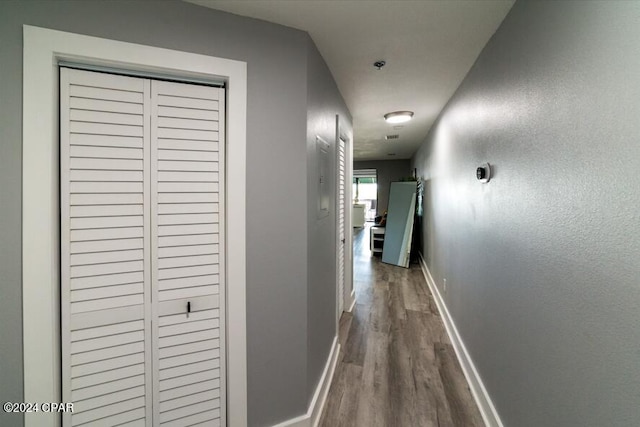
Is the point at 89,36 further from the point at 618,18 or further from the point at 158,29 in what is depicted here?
the point at 618,18

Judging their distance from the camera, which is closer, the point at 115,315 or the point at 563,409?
the point at 563,409

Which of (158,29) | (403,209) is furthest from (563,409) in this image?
(403,209)

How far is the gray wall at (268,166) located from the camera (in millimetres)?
1304

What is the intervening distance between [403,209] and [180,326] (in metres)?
4.73

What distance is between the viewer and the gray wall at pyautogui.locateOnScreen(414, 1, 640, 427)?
0.76m

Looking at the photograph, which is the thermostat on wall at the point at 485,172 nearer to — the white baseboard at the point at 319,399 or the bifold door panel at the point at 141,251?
the bifold door panel at the point at 141,251

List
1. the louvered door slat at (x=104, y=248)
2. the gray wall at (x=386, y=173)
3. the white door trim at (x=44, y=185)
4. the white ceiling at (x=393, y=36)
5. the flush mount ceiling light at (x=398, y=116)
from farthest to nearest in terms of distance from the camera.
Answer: the gray wall at (x=386, y=173) < the flush mount ceiling light at (x=398, y=116) < the white ceiling at (x=393, y=36) < the louvered door slat at (x=104, y=248) < the white door trim at (x=44, y=185)

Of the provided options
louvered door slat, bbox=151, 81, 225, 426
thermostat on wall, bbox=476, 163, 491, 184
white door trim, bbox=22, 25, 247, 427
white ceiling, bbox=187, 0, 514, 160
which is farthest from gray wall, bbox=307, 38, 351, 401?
thermostat on wall, bbox=476, 163, 491, 184

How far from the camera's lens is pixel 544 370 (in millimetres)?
1142

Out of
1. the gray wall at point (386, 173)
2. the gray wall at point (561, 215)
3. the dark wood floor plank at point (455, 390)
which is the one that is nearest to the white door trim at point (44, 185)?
the gray wall at point (561, 215)

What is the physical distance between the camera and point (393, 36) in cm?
165

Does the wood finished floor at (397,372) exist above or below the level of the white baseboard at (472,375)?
below

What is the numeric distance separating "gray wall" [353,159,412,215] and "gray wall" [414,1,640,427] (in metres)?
6.68

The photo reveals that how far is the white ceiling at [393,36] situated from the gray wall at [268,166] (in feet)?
0.40
